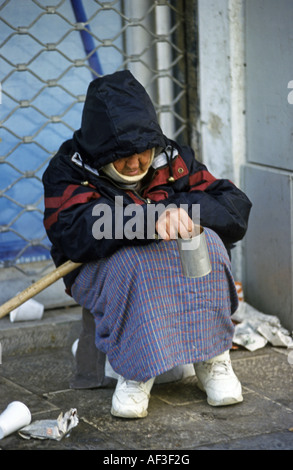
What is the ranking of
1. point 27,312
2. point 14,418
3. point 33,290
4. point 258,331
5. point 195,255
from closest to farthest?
point 195,255, point 14,418, point 33,290, point 258,331, point 27,312

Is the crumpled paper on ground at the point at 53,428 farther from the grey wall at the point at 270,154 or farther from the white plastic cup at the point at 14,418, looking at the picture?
the grey wall at the point at 270,154

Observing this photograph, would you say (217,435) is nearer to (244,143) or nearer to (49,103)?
(244,143)

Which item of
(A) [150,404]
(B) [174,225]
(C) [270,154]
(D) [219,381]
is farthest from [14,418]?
(C) [270,154]

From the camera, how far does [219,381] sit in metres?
3.14

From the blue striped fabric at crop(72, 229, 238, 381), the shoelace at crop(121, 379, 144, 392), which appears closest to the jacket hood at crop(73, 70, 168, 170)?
the blue striped fabric at crop(72, 229, 238, 381)

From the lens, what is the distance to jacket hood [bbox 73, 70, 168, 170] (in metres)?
3.01

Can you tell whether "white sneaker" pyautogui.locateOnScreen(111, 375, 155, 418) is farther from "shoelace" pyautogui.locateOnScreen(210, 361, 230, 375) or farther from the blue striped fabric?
"shoelace" pyautogui.locateOnScreen(210, 361, 230, 375)

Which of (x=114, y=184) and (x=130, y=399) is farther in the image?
(x=114, y=184)

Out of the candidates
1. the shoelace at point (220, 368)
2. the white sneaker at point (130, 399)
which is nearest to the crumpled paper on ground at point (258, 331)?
the shoelace at point (220, 368)

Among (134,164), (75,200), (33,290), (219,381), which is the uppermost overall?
(134,164)

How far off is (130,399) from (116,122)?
3.39 ft

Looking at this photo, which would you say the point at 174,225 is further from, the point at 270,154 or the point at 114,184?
the point at 270,154

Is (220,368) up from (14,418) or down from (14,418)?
up
